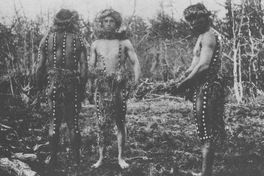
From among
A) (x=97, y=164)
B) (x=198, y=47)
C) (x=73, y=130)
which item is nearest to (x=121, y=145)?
(x=97, y=164)

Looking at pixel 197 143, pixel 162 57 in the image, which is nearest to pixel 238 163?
pixel 197 143

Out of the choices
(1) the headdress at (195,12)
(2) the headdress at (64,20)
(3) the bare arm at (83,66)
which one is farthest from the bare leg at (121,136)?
(1) the headdress at (195,12)

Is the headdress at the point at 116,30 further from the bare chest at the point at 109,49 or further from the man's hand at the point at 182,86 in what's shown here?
the man's hand at the point at 182,86

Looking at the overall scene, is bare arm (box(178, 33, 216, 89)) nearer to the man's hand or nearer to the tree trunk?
the man's hand

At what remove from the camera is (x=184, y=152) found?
161 inches

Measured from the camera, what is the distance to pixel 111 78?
3.59 metres

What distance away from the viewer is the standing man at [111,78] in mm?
3592

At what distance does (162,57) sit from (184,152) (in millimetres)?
9769

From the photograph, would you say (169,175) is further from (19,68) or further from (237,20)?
(237,20)

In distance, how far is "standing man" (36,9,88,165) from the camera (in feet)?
11.7

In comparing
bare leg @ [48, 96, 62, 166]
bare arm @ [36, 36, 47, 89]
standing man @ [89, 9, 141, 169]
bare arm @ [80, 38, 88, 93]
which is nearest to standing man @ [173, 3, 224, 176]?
standing man @ [89, 9, 141, 169]

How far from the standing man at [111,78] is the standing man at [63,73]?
0.65 ft

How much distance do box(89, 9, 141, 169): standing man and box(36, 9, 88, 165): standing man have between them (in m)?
0.20

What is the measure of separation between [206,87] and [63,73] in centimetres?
151
